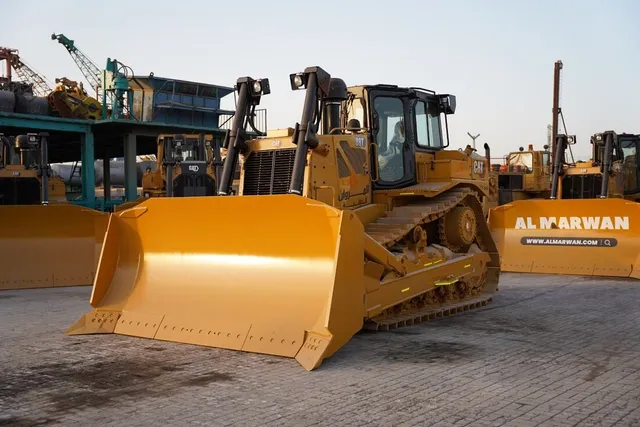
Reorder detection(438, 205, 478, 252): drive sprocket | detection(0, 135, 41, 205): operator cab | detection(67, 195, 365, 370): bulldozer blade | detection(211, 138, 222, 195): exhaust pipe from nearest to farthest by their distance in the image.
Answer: detection(67, 195, 365, 370): bulldozer blade
detection(438, 205, 478, 252): drive sprocket
detection(0, 135, 41, 205): operator cab
detection(211, 138, 222, 195): exhaust pipe

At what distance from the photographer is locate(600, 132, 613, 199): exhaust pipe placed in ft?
51.0

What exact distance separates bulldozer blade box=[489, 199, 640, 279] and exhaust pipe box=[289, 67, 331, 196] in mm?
6367

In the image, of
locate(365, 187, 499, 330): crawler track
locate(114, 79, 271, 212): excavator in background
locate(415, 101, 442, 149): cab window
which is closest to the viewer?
locate(365, 187, 499, 330): crawler track

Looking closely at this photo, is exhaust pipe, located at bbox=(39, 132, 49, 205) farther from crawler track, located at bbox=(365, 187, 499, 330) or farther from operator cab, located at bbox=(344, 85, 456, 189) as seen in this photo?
crawler track, located at bbox=(365, 187, 499, 330)

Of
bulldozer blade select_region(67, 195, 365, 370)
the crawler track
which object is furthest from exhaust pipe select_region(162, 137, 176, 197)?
bulldozer blade select_region(67, 195, 365, 370)

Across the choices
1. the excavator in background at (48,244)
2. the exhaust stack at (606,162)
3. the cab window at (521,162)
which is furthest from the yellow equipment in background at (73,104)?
the exhaust stack at (606,162)

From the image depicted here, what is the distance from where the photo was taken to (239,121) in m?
8.34

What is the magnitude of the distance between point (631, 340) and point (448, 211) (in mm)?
3032

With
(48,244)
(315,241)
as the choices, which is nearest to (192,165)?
(48,244)

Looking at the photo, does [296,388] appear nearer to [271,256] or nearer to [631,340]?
[271,256]

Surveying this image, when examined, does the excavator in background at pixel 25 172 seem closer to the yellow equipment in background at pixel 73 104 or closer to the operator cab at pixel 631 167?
the yellow equipment in background at pixel 73 104

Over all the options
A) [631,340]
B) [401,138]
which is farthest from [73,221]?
[631,340]

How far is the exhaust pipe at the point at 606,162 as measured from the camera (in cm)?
1554

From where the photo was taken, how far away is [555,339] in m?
7.40
